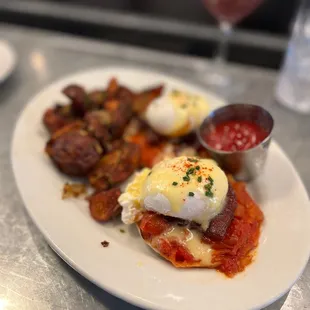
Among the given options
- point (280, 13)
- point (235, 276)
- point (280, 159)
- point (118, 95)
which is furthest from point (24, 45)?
point (235, 276)

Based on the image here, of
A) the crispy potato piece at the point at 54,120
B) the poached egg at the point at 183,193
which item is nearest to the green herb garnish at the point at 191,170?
the poached egg at the point at 183,193

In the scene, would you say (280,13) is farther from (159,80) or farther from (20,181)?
(20,181)

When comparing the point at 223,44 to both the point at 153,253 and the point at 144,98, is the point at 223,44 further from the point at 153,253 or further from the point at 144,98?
the point at 153,253

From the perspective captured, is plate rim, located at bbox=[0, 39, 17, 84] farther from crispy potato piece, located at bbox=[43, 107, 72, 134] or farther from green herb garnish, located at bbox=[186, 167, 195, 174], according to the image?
green herb garnish, located at bbox=[186, 167, 195, 174]

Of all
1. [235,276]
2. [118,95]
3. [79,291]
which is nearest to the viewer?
[235,276]

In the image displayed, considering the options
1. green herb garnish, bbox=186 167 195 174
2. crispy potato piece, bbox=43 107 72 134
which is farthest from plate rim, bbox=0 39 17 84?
green herb garnish, bbox=186 167 195 174

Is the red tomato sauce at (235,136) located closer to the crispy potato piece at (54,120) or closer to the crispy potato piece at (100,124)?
the crispy potato piece at (100,124)

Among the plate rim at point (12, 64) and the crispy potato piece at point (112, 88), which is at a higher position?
the crispy potato piece at point (112, 88)
